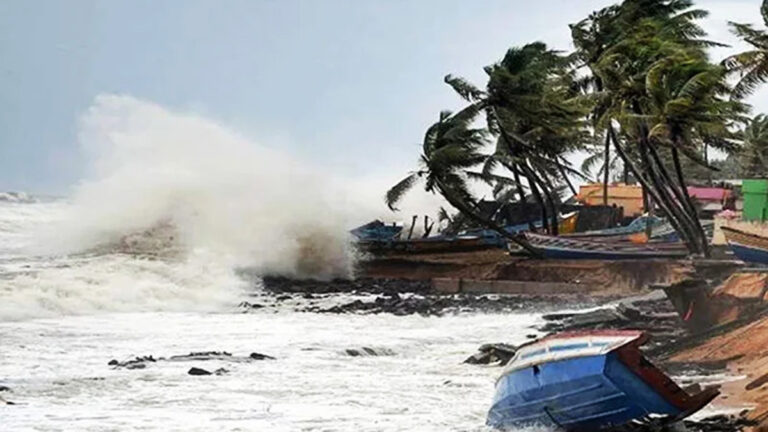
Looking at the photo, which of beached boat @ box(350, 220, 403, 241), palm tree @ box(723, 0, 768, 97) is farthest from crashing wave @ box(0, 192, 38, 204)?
palm tree @ box(723, 0, 768, 97)

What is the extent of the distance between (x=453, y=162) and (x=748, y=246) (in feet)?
41.6

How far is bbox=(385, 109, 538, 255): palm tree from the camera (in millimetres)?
33375

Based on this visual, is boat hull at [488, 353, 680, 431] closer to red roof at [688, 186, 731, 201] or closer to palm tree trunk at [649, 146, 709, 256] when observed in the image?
palm tree trunk at [649, 146, 709, 256]

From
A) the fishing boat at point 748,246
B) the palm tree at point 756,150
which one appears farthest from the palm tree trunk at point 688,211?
the palm tree at point 756,150

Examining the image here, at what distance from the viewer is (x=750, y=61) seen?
2395 cm

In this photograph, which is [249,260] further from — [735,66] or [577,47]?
[735,66]

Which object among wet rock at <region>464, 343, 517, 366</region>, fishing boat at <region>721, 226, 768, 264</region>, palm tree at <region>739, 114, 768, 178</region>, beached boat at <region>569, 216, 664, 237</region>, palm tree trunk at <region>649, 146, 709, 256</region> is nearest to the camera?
wet rock at <region>464, 343, 517, 366</region>

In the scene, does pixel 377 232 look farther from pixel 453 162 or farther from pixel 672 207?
pixel 672 207

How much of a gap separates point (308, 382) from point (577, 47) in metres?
22.7

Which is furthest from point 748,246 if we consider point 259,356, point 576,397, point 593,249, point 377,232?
point 377,232

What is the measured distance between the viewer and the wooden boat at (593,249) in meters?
30.4

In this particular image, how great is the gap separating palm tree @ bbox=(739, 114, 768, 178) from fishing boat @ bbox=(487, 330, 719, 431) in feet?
148

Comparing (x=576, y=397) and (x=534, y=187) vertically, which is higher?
(x=534, y=187)

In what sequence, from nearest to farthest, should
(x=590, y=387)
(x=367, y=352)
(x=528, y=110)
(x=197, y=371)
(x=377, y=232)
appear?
(x=590, y=387), (x=197, y=371), (x=367, y=352), (x=528, y=110), (x=377, y=232)
